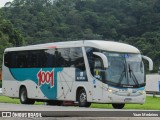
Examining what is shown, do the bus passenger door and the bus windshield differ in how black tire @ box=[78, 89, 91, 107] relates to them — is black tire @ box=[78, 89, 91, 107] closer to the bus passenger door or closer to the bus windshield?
the bus passenger door

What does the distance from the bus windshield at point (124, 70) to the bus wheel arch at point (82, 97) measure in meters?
1.75

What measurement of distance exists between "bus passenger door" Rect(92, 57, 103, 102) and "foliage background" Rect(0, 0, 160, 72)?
5732cm

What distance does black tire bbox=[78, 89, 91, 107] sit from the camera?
79.4 ft

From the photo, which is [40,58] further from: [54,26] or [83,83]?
[54,26]

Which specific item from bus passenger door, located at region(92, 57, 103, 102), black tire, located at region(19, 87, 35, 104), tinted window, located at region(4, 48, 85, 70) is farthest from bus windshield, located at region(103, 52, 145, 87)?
black tire, located at region(19, 87, 35, 104)

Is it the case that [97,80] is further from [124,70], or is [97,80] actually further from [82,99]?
[82,99]

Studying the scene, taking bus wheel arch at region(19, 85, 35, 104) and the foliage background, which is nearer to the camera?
bus wheel arch at region(19, 85, 35, 104)

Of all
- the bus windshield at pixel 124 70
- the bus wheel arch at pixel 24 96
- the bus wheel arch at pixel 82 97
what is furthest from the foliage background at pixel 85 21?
the bus windshield at pixel 124 70

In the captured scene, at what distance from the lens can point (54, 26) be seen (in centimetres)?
9644

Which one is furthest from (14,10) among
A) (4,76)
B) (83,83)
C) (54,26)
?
(83,83)

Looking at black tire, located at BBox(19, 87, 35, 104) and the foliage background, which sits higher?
the foliage background

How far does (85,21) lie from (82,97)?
8117 cm

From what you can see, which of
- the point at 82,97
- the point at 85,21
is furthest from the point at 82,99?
the point at 85,21

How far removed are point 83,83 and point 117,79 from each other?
1893mm
